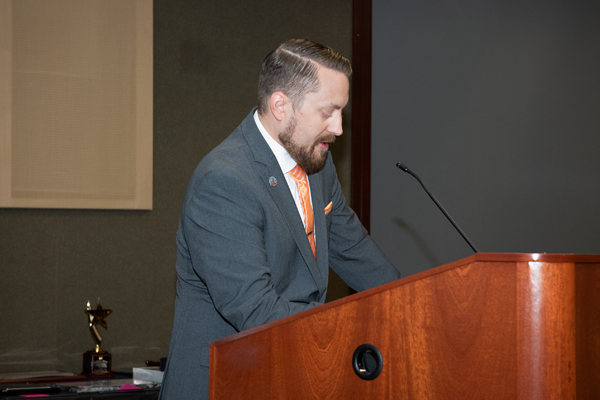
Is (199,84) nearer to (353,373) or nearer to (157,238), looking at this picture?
(157,238)

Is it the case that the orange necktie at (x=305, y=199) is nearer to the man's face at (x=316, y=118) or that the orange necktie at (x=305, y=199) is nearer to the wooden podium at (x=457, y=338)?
the man's face at (x=316, y=118)

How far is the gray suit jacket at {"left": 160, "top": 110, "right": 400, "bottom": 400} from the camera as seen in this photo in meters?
1.20

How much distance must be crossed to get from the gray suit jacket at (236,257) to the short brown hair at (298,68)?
0.13 meters

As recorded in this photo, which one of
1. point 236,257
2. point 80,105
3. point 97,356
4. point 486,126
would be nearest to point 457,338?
point 236,257

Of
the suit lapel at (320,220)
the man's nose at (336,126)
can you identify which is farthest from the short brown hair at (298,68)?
the suit lapel at (320,220)

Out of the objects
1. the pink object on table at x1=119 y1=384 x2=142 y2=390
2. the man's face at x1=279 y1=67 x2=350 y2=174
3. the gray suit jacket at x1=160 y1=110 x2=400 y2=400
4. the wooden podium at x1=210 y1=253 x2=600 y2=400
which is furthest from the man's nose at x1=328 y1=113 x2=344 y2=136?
the pink object on table at x1=119 y1=384 x2=142 y2=390

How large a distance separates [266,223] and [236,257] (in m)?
0.16

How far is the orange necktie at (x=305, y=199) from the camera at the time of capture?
1.53 m

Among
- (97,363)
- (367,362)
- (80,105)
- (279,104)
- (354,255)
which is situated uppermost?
(80,105)

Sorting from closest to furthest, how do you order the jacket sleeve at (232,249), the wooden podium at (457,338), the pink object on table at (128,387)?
the wooden podium at (457,338)
the jacket sleeve at (232,249)
the pink object on table at (128,387)

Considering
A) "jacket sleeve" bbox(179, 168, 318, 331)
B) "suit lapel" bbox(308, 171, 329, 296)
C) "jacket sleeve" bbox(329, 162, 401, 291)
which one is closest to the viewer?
"jacket sleeve" bbox(179, 168, 318, 331)

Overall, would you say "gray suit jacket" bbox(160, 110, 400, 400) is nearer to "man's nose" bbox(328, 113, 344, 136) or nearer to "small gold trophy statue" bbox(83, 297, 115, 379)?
"man's nose" bbox(328, 113, 344, 136)

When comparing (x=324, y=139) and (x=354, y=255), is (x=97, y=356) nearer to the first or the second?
(x=354, y=255)

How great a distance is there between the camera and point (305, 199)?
158 centimetres
